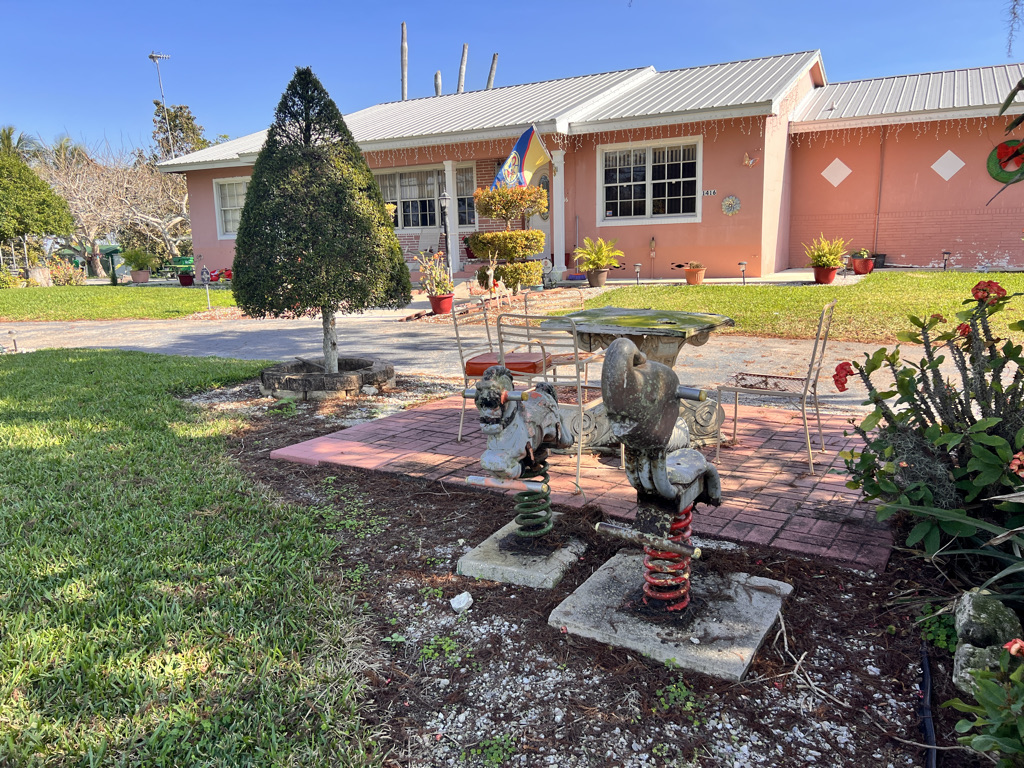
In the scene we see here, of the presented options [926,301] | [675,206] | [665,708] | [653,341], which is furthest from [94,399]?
[675,206]

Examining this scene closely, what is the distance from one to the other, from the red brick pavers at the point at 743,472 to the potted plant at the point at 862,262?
9608 mm

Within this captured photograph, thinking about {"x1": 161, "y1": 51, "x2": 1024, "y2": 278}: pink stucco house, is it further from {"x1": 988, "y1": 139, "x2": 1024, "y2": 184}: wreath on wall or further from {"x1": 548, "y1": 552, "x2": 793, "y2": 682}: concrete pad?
{"x1": 548, "y1": 552, "x2": 793, "y2": 682}: concrete pad

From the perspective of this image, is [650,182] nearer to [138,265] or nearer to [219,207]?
[219,207]

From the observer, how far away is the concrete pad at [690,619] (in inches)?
87.9

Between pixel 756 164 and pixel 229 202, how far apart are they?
48.8 feet

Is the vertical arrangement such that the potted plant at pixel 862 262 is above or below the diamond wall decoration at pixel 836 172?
below

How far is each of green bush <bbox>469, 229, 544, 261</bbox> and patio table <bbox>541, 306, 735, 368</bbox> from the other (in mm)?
8297

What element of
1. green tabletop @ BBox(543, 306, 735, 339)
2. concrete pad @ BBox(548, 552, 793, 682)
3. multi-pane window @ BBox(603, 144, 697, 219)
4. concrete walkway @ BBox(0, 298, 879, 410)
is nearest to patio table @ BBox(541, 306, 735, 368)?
green tabletop @ BBox(543, 306, 735, 339)

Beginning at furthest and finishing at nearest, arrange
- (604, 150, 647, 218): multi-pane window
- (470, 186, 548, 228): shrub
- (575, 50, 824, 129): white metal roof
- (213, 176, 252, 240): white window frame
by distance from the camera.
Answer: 1. (213, 176, 252, 240): white window frame
2. (604, 150, 647, 218): multi-pane window
3. (575, 50, 824, 129): white metal roof
4. (470, 186, 548, 228): shrub

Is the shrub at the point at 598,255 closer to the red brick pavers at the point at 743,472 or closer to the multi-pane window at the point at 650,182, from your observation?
the multi-pane window at the point at 650,182

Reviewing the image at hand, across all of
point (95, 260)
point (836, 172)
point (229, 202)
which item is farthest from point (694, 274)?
point (95, 260)

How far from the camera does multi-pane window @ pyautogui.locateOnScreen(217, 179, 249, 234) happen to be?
1975 cm

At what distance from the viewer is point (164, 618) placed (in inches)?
100.0

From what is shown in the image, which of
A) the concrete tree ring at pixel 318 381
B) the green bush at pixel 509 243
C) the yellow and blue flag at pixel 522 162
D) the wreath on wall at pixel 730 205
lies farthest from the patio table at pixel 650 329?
the wreath on wall at pixel 730 205
